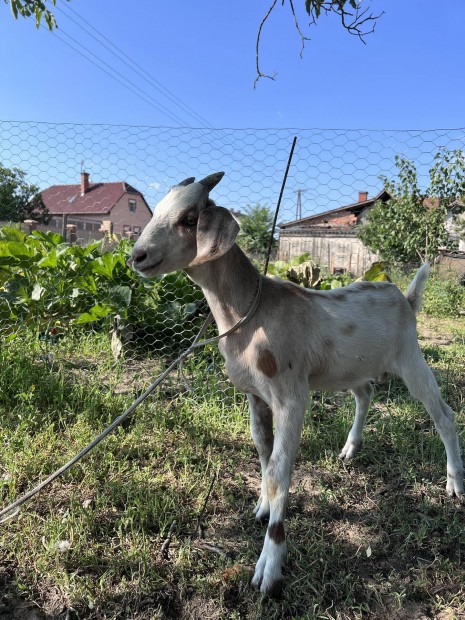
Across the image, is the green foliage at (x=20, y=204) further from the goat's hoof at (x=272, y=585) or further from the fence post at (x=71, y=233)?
the goat's hoof at (x=272, y=585)

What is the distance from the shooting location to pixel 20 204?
98.2 ft

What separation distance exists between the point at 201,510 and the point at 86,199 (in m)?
35.3

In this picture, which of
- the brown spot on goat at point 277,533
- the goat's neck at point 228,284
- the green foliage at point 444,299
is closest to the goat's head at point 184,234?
the goat's neck at point 228,284

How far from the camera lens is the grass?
184 centimetres

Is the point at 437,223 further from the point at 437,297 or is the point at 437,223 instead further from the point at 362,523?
the point at 362,523

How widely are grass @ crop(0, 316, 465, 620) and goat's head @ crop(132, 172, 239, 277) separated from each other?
1296mm

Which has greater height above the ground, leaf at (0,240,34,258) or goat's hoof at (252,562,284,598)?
leaf at (0,240,34,258)

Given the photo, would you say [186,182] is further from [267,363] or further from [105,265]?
[105,265]

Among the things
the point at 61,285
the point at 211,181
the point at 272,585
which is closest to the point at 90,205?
the point at 61,285

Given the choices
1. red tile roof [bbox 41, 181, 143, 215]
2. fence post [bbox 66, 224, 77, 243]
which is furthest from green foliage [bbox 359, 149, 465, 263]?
red tile roof [bbox 41, 181, 143, 215]

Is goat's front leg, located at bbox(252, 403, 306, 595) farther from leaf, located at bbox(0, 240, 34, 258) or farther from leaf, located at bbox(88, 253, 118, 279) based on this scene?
leaf, located at bbox(0, 240, 34, 258)

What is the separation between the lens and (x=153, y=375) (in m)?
3.80

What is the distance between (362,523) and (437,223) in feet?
30.5

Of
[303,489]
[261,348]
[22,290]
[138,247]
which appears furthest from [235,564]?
[22,290]
